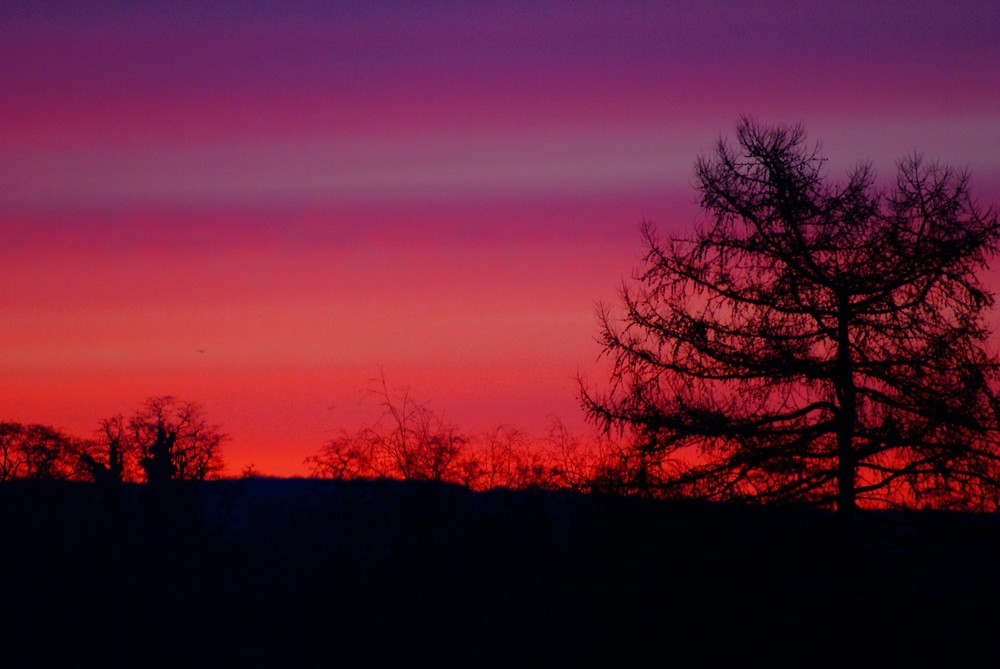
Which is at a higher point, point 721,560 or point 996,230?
point 996,230

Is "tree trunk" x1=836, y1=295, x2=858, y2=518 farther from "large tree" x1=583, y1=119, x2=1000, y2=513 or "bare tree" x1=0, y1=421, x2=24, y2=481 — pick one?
"bare tree" x1=0, y1=421, x2=24, y2=481

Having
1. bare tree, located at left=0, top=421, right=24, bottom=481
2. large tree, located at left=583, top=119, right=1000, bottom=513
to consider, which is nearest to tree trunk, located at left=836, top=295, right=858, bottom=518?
large tree, located at left=583, top=119, right=1000, bottom=513

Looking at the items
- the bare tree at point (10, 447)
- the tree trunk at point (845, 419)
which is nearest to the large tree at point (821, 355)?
the tree trunk at point (845, 419)

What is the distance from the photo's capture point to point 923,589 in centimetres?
1395

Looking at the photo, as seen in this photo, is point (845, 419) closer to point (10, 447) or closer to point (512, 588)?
point (512, 588)

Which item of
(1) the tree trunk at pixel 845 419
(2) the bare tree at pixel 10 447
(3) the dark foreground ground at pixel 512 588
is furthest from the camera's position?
(2) the bare tree at pixel 10 447

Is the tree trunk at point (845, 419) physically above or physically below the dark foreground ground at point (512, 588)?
above

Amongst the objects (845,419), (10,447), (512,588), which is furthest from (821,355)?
(10,447)

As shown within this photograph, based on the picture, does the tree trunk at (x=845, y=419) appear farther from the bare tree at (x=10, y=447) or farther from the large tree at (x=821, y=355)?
the bare tree at (x=10, y=447)

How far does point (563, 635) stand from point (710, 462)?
18.2 feet

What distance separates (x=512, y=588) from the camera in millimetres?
20281

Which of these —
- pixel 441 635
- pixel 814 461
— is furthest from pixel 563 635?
pixel 814 461

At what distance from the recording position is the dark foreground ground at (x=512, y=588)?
45.2 ft

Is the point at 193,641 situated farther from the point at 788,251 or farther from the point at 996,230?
the point at 996,230
